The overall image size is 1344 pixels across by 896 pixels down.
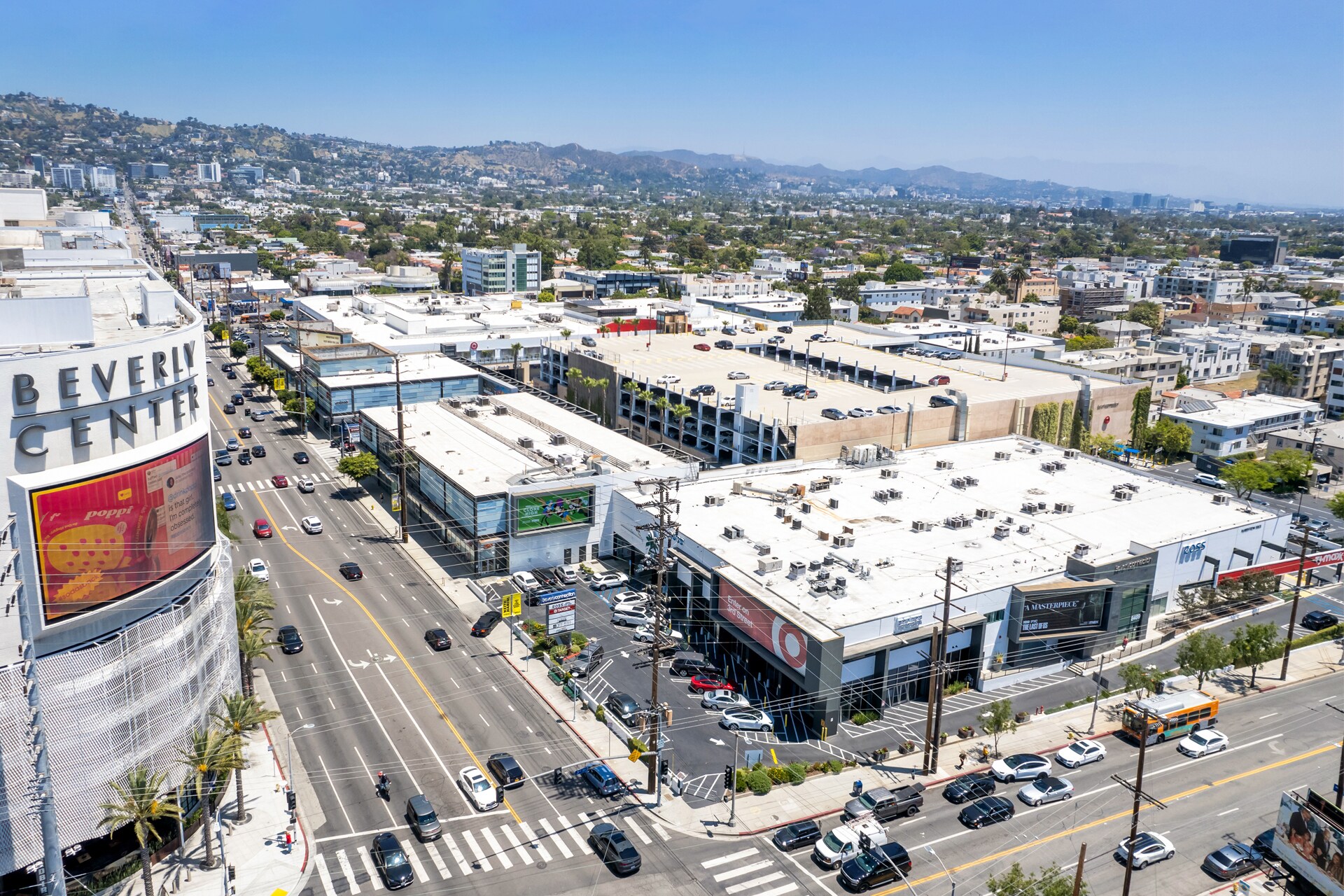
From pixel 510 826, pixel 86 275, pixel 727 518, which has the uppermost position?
pixel 86 275

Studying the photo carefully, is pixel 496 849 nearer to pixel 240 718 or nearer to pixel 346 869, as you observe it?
pixel 346 869

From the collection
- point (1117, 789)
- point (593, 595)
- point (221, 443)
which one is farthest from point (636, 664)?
point (221, 443)

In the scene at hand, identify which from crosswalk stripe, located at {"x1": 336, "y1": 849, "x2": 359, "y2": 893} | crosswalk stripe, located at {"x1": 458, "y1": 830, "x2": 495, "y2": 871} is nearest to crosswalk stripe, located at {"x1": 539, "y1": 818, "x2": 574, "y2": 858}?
crosswalk stripe, located at {"x1": 458, "y1": 830, "x2": 495, "y2": 871}

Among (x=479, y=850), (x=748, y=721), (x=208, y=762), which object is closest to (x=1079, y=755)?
(x=748, y=721)

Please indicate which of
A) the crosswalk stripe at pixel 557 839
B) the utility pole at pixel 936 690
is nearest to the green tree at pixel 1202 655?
the utility pole at pixel 936 690

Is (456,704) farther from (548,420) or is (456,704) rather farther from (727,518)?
(548,420)
